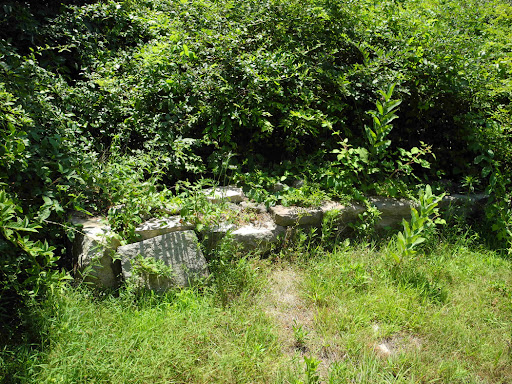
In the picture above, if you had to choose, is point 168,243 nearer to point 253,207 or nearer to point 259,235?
point 259,235

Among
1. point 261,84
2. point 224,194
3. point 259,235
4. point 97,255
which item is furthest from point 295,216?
point 97,255

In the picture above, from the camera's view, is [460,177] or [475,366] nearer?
[475,366]

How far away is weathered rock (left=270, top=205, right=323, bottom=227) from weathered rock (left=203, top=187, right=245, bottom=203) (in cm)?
35

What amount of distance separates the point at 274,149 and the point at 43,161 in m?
2.46

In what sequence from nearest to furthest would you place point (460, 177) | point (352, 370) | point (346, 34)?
1. point (352, 370)
2. point (346, 34)
3. point (460, 177)

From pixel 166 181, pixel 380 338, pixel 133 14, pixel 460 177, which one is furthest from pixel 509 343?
pixel 133 14

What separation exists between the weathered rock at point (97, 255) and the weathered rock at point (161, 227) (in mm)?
223

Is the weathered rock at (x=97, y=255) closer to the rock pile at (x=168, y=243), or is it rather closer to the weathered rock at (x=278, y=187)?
the rock pile at (x=168, y=243)

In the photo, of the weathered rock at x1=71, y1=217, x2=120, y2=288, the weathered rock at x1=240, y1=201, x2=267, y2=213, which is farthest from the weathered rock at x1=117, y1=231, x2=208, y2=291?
the weathered rock at x1=240, y1=201, x2=267, y2=213

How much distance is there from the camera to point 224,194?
3.76 meters

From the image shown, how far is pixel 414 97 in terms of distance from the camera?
4578mm

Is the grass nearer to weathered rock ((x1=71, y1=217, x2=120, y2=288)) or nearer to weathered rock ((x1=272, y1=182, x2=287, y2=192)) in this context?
Result: weathered rock ((x1=71, y1=217, x2=120, y2=288))

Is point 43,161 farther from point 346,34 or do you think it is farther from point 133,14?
point 346,34

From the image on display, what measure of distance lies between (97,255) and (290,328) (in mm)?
1576
